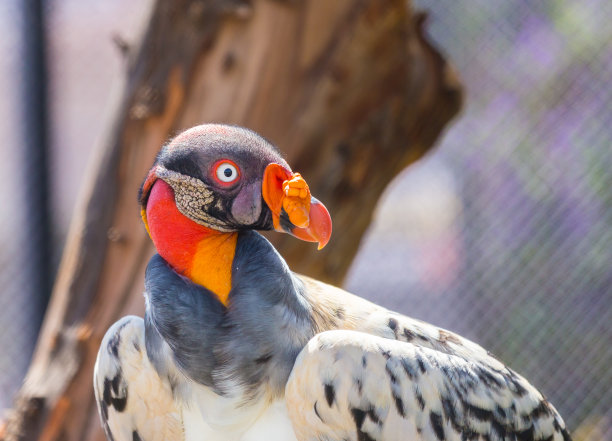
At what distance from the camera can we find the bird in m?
1.30

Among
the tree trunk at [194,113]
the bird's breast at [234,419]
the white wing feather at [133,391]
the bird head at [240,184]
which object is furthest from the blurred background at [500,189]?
the bird head at [240,184]

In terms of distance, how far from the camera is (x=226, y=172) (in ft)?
4.22

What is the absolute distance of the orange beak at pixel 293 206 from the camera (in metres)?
1.27

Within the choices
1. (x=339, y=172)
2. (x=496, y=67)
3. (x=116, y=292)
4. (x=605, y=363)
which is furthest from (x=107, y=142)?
(x=605, y=363)

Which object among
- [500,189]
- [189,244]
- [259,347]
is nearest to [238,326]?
[259,347]

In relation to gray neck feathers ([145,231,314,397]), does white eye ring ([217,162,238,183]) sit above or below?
above

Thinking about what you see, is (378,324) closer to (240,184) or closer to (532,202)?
(240,184)

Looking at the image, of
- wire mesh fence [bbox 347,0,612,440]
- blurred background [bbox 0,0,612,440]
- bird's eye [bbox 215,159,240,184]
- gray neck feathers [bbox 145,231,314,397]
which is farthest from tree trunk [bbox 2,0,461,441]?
bird's eye [bbox 215,159,240,184]

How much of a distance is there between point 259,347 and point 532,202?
2058mm

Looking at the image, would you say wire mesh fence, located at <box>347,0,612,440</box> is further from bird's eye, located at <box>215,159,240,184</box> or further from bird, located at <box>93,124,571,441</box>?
bird's eye, located at <box>215,159,240,184</box>

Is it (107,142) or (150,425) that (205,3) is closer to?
(107,142)

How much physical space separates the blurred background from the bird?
1.61 meters

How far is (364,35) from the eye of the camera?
94.0 inches

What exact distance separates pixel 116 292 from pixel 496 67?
179 cm
